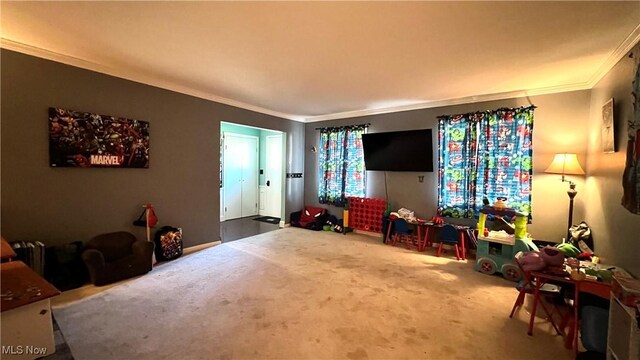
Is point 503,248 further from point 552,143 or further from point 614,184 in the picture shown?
point 552,143

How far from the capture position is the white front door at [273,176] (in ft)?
21.2

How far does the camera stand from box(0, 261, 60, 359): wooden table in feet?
4.82

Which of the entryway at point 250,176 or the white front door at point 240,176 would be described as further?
the white front door at point 240,176

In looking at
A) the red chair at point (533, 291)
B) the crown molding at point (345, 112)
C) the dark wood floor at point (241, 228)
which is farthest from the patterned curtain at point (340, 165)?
the red chair at point (533, 291)

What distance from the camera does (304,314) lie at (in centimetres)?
236

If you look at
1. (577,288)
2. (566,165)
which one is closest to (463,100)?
(566,165)

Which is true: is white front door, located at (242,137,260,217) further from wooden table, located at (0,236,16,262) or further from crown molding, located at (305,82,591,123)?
wooden table, located at (0,236,16,262)

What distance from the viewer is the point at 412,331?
2141 millimetres

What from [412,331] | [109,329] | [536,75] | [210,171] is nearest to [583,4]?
[536,75]

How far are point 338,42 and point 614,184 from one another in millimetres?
2946

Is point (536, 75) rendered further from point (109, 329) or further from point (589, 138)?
point (109, 329)

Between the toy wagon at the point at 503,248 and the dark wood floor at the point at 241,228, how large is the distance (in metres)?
3.87

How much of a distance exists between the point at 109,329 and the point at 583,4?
4.32 m

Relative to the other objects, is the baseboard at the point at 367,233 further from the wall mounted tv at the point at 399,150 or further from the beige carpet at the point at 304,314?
the beige carpet at the point at 304,314
